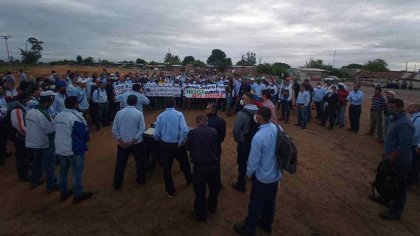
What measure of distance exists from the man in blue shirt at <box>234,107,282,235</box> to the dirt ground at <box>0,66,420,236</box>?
28.3 inches

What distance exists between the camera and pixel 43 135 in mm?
6668

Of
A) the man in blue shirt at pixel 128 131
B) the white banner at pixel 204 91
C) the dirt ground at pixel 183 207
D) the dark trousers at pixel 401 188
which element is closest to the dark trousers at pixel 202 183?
the dirt ground at pixel 183 207

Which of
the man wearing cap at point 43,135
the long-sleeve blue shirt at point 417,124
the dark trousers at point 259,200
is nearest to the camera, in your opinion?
the dark trousers at point 259,200

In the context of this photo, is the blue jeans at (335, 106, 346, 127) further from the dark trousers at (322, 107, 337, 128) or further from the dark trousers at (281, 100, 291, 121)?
the dark trousers at (281, 100, 291, 121)

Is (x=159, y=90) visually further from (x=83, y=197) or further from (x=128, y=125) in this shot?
(x=83, y=197)

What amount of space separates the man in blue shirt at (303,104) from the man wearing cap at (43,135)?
9.75 metres

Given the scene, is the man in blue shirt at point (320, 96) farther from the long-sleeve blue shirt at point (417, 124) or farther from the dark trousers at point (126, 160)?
the dark trousers at point (126, 160)

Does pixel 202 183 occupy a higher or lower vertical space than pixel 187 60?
lower

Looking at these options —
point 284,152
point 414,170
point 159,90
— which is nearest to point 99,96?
point 159,90

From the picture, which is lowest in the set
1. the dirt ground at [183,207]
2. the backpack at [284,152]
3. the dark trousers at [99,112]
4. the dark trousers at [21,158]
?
the dirt ground at [183,207]

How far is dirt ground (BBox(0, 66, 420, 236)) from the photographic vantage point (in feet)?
18.5

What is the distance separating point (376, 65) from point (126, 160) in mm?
102521

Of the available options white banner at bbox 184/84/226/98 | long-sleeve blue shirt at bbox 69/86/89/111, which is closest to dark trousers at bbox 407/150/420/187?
white banner at bbox 184/84/226/98

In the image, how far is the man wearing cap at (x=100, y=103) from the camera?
1237 cm
